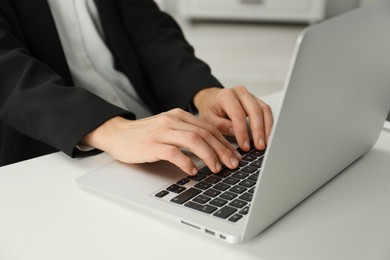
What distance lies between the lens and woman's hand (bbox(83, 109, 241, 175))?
674mm

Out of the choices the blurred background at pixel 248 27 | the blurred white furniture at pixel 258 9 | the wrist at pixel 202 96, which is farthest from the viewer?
the blurred white furniture at pixel 258 9

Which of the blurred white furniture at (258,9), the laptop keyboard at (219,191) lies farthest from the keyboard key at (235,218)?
the blurred white furniture at (258,9)

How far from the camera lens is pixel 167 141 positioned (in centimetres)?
69

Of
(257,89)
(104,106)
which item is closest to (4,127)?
(104,106)

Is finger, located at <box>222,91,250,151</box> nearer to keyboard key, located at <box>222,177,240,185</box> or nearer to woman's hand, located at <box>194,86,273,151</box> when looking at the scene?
woman's hand, located at <box>194,86,273,151</box>

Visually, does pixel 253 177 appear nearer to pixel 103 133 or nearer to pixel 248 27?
pixel 103 133

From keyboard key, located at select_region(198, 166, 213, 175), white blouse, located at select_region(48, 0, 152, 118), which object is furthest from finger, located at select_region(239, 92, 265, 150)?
white blouse, located at select_region(48, 0, 152, 118)

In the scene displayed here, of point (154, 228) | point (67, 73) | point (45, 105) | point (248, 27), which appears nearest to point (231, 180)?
point (154, 228)

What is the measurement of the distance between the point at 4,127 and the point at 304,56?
67 cm

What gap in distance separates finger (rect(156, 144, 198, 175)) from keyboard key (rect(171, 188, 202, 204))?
3 centimetres

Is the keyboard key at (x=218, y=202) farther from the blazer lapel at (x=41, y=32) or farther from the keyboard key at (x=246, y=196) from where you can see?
the blazer lapel at (x=41, y=32)

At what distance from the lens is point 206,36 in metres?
3.92

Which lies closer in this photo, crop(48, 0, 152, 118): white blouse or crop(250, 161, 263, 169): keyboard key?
crop(250, 161, 263, 169): keyboard key

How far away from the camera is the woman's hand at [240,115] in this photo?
78 centimetres
